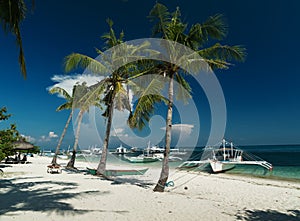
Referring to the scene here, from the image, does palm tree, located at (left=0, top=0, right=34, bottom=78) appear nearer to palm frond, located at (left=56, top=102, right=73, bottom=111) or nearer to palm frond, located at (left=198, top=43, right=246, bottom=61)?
palm frond, located at (left=198, top=43, right=246, bottom=61)

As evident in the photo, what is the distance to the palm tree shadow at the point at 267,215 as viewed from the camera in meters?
6.11

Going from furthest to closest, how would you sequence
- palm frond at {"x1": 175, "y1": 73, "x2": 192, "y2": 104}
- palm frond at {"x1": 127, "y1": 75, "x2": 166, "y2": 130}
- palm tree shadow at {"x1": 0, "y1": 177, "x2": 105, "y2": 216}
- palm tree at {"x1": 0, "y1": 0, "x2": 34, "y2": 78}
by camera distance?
palm frond at {"x1": 175, "y1": 73, "x2": 192, "y2": 104}
palm frond at {"x1": 127, "y1": 75, "x2": 166, "y2": 130}
palm tree shadow at {"x1": 0, "y1": 177, "x2": 105, "y2": 216}
palm tree at {"x1": 0, "y1": 0, "x2": 34, "y2": 78}

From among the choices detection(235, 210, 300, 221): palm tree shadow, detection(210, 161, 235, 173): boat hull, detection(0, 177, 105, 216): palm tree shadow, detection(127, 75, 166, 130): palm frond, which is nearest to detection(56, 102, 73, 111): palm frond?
detection(127, 75, 166, 130): palm frond

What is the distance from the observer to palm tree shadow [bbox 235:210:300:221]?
241 inches

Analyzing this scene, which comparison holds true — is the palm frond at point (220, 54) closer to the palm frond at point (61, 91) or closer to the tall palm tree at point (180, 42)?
the tall palm tree at point (180, 42)

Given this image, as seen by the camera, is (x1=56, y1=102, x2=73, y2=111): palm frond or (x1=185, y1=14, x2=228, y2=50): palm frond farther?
(x1=56, y1=102, x2=73, y2=111): palm frond

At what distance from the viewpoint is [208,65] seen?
31.1 feet

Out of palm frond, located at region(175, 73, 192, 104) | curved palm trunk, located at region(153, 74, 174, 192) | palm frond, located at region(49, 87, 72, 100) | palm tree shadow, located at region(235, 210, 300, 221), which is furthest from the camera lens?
palm frond, located at region(49, 87, 72, 100)

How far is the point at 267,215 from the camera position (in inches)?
263

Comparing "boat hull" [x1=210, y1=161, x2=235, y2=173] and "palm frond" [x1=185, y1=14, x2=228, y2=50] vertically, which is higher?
"palm frond" [x1=185, y1=14, x2=228, y2=50]

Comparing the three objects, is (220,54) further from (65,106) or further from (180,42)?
(65,106)

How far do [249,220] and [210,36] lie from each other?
7293 mm

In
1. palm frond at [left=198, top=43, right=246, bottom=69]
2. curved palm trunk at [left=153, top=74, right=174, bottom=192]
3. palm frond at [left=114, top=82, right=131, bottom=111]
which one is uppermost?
palm frond at [left=198, top=43, right=246, bottom=69]

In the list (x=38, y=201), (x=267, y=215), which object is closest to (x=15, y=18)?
(x=38, y=201)
